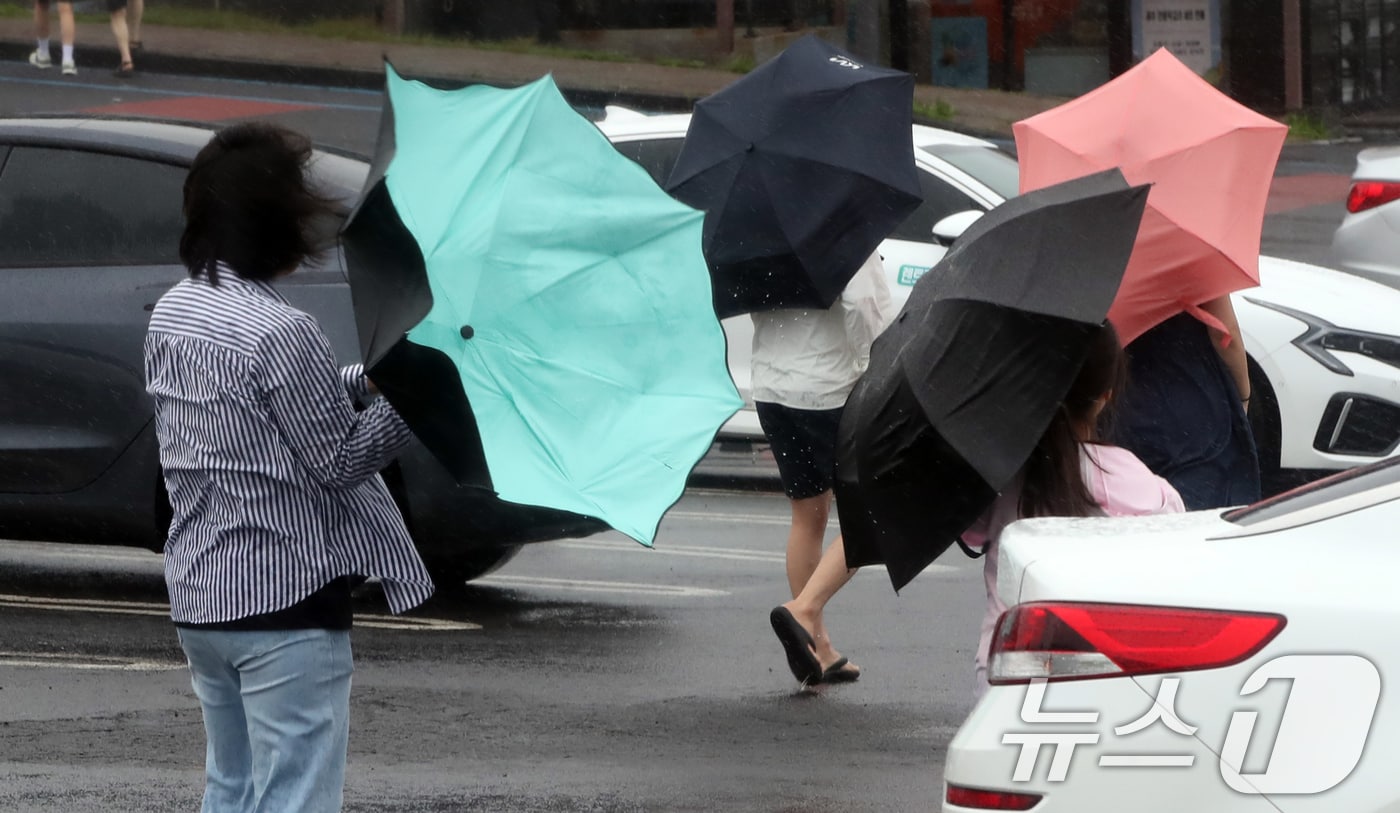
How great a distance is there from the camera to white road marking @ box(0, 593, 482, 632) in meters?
7.25

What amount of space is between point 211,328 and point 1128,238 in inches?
67.0

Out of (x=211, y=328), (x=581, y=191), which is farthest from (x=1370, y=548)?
(x=211, y=328)

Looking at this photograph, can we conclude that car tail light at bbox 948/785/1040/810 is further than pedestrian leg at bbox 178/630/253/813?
No

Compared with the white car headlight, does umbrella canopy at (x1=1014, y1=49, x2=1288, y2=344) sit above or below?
above

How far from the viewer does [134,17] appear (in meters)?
25.3

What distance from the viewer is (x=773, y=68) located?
20.1ft

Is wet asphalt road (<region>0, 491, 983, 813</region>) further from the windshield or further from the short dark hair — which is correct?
the short dark hair

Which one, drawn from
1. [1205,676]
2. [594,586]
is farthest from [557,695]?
[1205,676]

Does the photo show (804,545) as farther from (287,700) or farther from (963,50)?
(963,50)

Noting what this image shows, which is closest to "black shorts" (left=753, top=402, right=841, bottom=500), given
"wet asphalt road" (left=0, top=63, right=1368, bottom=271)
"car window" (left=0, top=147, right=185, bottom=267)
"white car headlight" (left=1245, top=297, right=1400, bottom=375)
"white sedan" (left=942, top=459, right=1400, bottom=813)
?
"car window" (left=0, top=147, right=185, bottom=267)

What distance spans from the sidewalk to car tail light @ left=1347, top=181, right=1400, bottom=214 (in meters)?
12.0

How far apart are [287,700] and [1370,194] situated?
917 cm

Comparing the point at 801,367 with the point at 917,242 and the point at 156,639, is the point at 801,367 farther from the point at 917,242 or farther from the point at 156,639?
the point at 917,242

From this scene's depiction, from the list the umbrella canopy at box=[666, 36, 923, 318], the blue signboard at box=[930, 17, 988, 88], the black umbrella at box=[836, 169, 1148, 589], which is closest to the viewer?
the black umbrella at box=[836, 169, 1148, 589]
